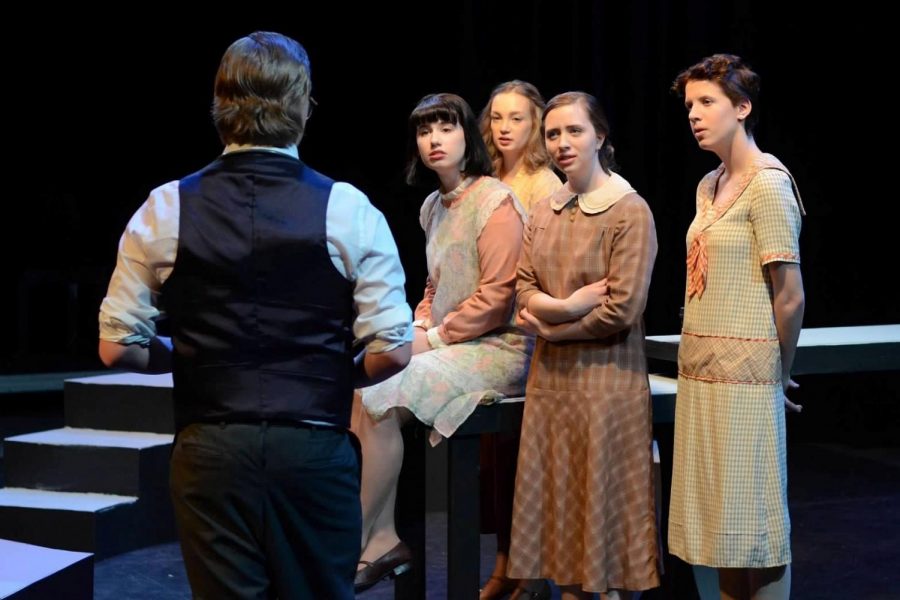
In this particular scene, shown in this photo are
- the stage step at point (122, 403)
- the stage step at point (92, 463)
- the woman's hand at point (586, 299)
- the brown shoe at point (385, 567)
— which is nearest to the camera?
the woman's hand at point (586, 299)

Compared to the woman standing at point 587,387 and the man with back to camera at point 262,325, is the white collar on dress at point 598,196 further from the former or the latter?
the man with back to camera at point 262,325

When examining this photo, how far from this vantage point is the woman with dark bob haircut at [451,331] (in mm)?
3193

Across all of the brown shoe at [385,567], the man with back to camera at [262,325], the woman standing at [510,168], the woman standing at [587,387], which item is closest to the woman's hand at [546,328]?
the woman standing at [587,387]

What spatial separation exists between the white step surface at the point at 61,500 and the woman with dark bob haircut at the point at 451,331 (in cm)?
157

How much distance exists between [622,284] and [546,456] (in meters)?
0.48

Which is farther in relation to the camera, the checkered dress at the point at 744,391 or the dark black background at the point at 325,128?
the dark black background at the point at 325,128

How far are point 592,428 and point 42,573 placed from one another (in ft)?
4.63

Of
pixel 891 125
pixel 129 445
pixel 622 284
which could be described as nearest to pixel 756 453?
pixel 622 284

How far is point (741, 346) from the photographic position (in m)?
2.93

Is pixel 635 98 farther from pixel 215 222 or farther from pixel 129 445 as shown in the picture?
pixel 215 222

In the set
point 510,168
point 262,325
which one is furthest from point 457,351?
point 262,325

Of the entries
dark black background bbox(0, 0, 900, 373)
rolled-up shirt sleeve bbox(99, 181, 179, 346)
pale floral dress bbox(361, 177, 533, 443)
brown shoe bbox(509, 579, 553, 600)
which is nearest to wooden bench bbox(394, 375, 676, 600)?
pale floral dress bbox(361, 177, 533, 443)

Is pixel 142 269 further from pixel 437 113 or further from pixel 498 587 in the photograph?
pixel 498 587

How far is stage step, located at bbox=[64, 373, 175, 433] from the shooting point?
4.88 m
